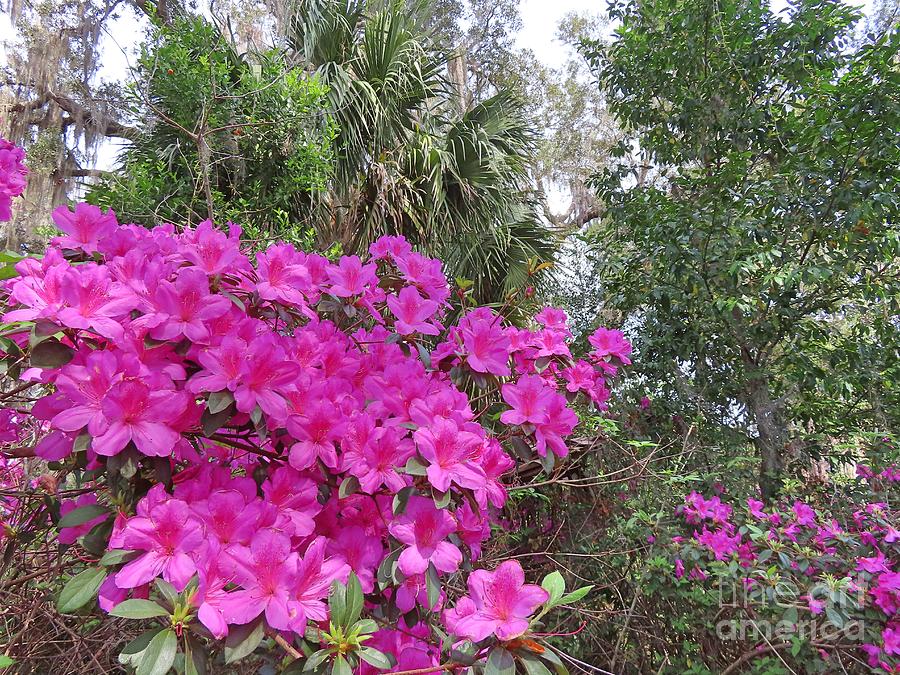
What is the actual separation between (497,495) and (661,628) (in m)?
1.89

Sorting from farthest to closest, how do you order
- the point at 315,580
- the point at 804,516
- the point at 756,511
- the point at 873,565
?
1. the point at 756,511
2. the point at 804,516
3. the point at 873,565
4. the point at 315,580

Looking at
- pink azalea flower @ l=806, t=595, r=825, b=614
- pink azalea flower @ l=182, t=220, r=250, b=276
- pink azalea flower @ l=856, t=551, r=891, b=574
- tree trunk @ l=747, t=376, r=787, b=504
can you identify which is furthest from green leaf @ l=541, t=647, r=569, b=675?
tree trunk @ l=747, t=376, r=787, b=504

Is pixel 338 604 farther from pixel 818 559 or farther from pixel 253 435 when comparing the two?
pixel 818 559

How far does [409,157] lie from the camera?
410 centimetres

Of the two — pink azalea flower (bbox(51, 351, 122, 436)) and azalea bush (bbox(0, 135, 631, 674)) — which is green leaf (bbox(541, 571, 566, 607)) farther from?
pink azalea flower (bbox(51, 351, 122, 436))

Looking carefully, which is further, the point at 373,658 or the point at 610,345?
the point at 610,345

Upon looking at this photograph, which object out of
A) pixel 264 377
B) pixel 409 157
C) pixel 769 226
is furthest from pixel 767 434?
pixel 409 157

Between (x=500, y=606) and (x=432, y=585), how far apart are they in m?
0.10

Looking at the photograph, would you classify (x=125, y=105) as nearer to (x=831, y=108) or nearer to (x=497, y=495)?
(x=497, y=495)

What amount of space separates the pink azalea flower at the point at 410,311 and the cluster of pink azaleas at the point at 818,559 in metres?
1.37

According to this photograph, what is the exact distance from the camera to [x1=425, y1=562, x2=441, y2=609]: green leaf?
2.09 feet

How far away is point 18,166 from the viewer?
3.67 ft

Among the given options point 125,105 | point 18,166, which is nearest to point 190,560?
point 18,166

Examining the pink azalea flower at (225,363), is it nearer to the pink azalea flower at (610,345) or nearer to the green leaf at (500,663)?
the green leaf at (500,663)
